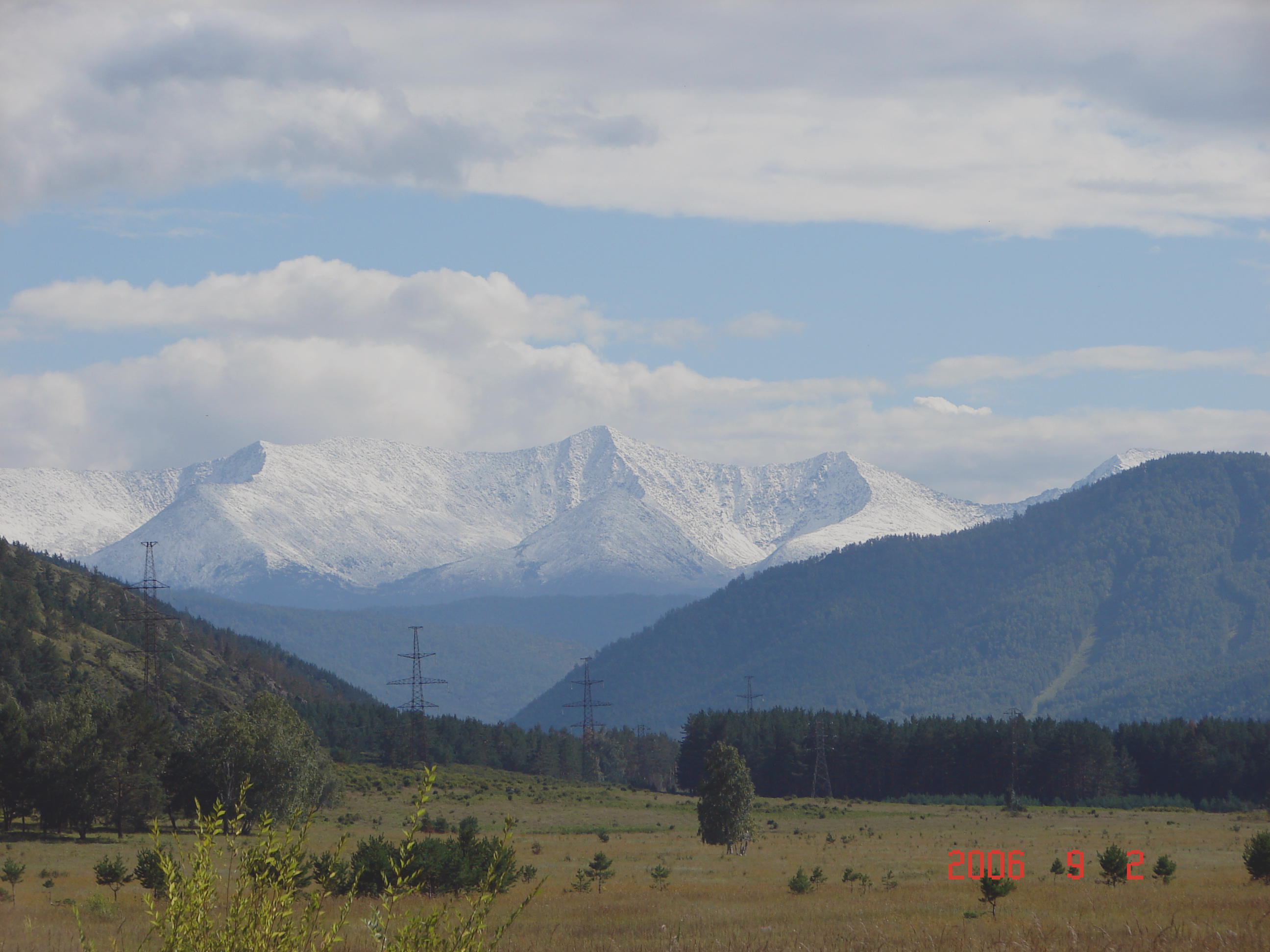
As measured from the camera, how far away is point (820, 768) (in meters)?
169

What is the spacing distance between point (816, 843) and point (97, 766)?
52497 mm

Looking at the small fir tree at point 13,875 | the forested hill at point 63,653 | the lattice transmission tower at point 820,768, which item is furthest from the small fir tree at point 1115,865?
the forested hill at point 63,653

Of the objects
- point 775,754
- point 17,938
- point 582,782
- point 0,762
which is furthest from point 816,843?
point 582,782

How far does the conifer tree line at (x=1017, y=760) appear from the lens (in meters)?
150

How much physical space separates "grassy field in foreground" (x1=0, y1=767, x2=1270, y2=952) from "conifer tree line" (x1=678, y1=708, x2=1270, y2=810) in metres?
29.3

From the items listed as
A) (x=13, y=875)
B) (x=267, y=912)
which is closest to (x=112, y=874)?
(x=13, y=875)

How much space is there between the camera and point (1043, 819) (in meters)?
114

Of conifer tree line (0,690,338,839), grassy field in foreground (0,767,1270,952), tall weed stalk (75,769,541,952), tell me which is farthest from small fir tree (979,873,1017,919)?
conifer tree line (0,690,338,839)

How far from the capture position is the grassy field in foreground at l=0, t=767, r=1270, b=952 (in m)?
25.8

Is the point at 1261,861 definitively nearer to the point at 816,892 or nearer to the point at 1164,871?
the point at 1164,871

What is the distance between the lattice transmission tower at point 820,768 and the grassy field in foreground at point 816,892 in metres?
35.5

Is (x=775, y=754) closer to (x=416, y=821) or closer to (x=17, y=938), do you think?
(x=17, y=938)
